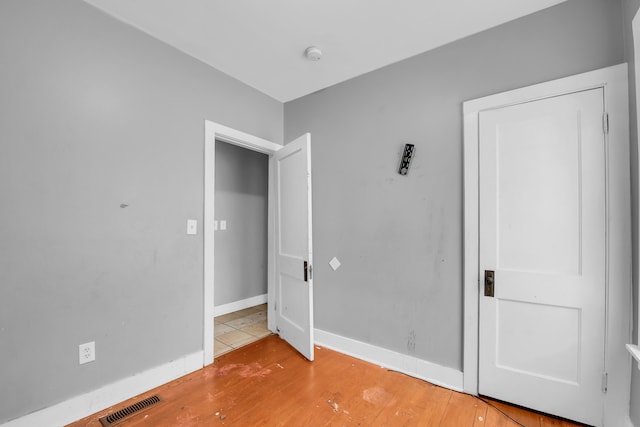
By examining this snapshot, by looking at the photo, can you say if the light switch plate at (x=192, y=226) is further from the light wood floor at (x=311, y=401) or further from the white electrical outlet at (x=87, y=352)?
the light wood floor at (x=311, y=401)

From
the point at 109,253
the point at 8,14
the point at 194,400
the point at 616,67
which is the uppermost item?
the point at 8,14

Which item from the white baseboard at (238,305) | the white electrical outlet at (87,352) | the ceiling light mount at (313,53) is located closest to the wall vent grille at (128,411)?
the white electrical outlet at (87,352)

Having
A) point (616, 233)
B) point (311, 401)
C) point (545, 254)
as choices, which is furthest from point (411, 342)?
point (616, 233)

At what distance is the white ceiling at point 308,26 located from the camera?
1.84 m

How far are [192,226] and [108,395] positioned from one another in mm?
1240

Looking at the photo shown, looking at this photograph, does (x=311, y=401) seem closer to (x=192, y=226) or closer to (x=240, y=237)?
(x=192, y=226)

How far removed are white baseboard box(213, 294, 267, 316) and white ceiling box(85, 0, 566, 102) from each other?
288cm

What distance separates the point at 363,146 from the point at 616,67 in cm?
165

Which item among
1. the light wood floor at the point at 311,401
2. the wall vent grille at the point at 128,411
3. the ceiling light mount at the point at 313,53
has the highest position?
the ceiling light mount at the point at 313,53

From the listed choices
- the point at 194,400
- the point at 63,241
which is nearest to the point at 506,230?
the point at 194,400

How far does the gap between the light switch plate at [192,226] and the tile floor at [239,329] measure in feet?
3.86

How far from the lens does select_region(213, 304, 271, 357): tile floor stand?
113 inches

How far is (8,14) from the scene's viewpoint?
61.7 inches

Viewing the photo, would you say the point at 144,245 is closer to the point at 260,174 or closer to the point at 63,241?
the point at 63,241
